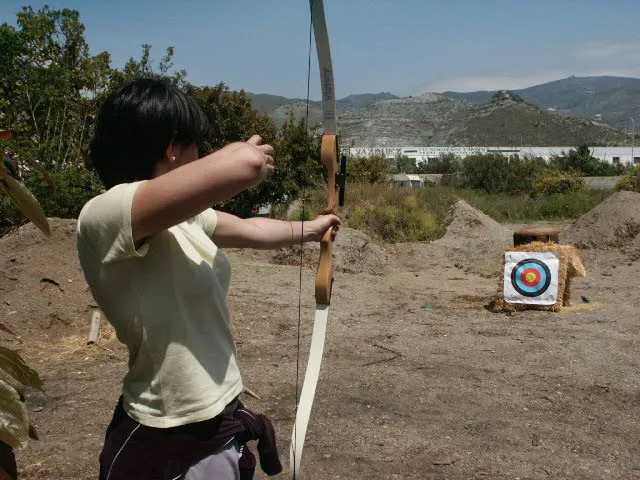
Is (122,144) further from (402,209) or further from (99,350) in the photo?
(402,209)

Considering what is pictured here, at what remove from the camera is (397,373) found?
417 cm

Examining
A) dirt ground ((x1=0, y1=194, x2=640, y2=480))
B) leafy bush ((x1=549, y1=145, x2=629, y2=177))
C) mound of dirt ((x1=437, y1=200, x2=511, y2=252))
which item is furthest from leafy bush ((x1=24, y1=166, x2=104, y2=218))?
leafy bush ((x1=549, y1=145, x2=629, y2=177))

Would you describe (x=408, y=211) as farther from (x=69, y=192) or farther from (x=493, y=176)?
(x=493, y=176)

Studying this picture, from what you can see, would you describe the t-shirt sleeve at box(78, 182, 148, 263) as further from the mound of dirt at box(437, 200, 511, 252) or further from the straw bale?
the mound of dirt at box(437, 200, 511, 252)

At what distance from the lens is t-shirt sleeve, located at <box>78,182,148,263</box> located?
1093 millimetres

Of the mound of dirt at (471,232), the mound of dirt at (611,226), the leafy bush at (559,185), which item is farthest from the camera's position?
the leafy bush at (559,185)

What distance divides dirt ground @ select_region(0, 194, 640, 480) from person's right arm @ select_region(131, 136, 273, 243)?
6.47 feet

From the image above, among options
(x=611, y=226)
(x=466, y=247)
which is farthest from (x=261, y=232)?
(x=466, y=247)

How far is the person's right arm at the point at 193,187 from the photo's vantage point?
1037 millimetres

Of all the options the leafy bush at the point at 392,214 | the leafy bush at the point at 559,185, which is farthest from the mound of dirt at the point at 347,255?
the leafy bush at the point at 559,185

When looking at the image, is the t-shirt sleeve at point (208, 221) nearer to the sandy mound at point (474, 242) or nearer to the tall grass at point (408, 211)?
the sandy mound at point (474, 242)

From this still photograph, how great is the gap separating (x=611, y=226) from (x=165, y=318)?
989 cm

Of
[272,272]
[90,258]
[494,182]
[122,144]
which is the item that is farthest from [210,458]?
[494,182]

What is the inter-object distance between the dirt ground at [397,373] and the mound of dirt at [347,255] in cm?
99
